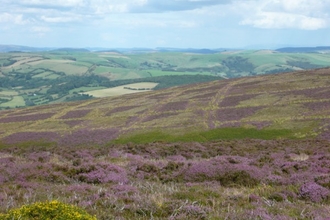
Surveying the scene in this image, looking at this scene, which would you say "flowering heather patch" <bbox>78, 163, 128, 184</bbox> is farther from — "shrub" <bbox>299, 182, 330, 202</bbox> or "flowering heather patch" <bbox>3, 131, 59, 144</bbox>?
"flowering heather patch" <bbox>3, 131, 59, 144</bbox>

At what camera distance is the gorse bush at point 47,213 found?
9.66m

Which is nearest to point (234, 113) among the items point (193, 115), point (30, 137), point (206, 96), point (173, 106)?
point (193, 115)

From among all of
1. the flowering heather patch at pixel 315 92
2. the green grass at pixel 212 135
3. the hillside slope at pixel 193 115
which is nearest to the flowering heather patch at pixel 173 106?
the hillside slope at pixel 193 115

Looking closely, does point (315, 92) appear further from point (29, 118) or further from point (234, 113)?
point (29, 118)

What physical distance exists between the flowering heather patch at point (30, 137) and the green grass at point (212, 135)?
44.2 ft

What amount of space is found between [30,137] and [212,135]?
109 ft

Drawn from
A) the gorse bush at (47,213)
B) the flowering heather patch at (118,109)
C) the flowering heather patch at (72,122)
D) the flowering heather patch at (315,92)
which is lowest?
the flowering heather patch at (72,122)

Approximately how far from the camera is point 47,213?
993cm

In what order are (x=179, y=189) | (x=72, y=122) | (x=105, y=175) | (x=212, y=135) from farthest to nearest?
1. (x=72, y=122)
2. (x=212, y=135)
3. (x=105, y=175)
4. (x=179, y=189)

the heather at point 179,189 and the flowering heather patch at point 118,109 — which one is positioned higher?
the heather at point 179,189

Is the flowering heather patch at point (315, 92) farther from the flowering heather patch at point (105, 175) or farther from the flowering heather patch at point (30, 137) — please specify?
the flowering heather patch at point (105, 175)

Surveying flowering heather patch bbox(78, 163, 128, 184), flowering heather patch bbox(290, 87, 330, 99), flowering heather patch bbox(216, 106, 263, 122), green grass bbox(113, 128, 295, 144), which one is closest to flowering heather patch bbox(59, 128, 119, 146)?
green grass bbox(113, 128, 295, 144)

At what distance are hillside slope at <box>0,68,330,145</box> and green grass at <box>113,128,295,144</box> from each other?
1.49m

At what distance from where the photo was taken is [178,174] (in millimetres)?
21828
